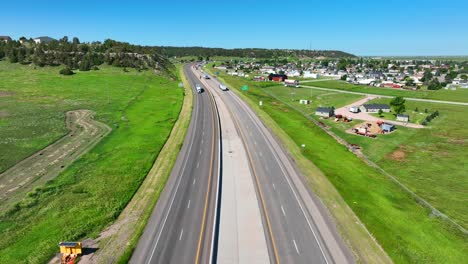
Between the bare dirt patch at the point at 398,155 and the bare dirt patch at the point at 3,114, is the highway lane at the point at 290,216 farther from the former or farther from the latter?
the bare dirt patch at the point at 3,114

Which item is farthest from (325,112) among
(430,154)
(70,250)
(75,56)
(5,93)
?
(75,56)

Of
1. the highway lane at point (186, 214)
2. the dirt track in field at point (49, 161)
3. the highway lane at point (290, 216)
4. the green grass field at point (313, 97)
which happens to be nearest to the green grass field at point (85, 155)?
the dirt track in field at point (49, 161)

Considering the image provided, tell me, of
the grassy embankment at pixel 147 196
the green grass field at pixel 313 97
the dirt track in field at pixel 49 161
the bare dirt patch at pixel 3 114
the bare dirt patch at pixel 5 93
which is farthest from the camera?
the green grass field at pixel 313 97

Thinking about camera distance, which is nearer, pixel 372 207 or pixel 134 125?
A: pixel 372 207

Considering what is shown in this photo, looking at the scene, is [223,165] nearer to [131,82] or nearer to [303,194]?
[303,194]

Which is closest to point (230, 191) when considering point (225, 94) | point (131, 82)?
point (225, 94)
